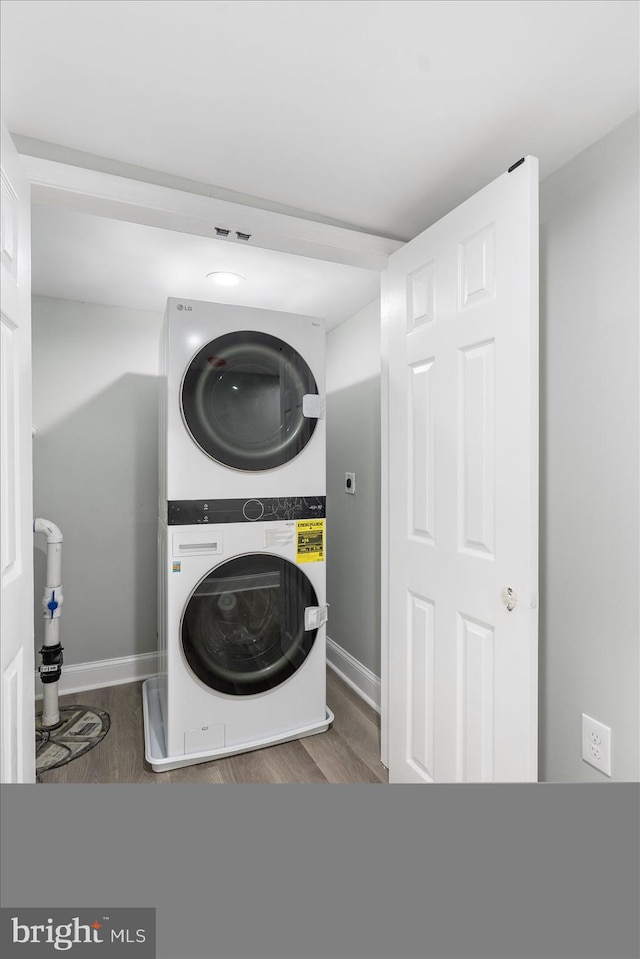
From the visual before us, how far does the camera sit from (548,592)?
148 cm

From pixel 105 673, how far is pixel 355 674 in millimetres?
1415

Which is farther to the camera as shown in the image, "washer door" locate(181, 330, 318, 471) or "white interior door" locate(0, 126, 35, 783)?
"washer door" locate(181, 330, 318, 471)

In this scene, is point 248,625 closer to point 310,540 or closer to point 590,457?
point 310,540

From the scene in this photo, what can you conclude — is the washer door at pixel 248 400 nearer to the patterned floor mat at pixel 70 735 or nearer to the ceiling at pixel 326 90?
the ceiling at pixel 326 90

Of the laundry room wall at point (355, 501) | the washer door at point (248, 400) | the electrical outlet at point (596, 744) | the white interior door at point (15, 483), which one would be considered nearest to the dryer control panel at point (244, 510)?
the washer door at point (248, 400)

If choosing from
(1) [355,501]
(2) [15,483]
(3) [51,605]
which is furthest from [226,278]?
(3) [51,605]

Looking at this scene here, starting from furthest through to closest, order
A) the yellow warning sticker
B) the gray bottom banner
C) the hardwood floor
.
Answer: the yellow warning sticker, the hardwood floor, the gray bottom banner

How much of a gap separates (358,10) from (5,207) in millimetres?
846

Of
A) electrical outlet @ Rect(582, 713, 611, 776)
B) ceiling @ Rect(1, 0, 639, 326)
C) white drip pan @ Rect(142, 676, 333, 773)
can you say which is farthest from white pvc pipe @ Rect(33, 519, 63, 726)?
electrical outlet @ Rect(582, 713, 611, 776)

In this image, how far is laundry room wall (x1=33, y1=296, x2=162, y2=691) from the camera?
2.58 m

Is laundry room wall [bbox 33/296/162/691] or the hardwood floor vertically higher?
laundry room wall [bbox 33/296/162/691]

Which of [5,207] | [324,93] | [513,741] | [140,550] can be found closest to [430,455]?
[513,741]

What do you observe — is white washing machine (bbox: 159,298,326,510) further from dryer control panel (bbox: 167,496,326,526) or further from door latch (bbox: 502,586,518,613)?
door latch (bbox: 502,586,518,613)

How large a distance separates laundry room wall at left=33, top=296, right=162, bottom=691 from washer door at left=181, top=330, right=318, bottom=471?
103 centimetres
